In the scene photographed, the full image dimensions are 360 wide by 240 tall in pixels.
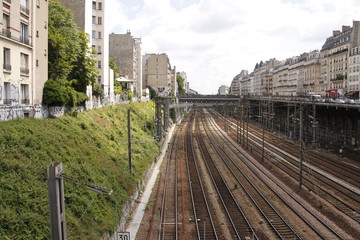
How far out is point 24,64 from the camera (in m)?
27.1

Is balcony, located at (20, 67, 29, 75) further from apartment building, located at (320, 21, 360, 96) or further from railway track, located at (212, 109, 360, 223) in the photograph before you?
apartment building, located at (320, 21, 360, 96)

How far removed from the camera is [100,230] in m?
17.1

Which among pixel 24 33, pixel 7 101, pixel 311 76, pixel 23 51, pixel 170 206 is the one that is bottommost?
pixel 170 206

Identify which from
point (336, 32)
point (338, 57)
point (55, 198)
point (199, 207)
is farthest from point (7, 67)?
point (336, 32)

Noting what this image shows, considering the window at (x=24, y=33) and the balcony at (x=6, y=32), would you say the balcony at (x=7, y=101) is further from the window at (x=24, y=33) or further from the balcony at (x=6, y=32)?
the window at (x=24, y=33)

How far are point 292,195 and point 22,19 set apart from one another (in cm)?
2360

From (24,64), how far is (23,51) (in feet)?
3.37

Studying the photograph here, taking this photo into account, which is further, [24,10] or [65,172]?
[24,10]

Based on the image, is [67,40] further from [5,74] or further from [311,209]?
[311,209]

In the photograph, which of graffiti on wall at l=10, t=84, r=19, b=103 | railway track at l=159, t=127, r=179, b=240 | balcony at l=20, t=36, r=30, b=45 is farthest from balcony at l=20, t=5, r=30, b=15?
railway track at l=159, t=127, r=179, b=240

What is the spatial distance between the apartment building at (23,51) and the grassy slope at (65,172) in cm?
287

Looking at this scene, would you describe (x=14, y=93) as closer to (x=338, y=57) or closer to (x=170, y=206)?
(x=170, y=206)

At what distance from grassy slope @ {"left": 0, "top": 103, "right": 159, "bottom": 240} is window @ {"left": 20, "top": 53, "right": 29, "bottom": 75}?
13.3 ft

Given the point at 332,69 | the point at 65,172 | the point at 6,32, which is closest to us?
the point at 65,172
